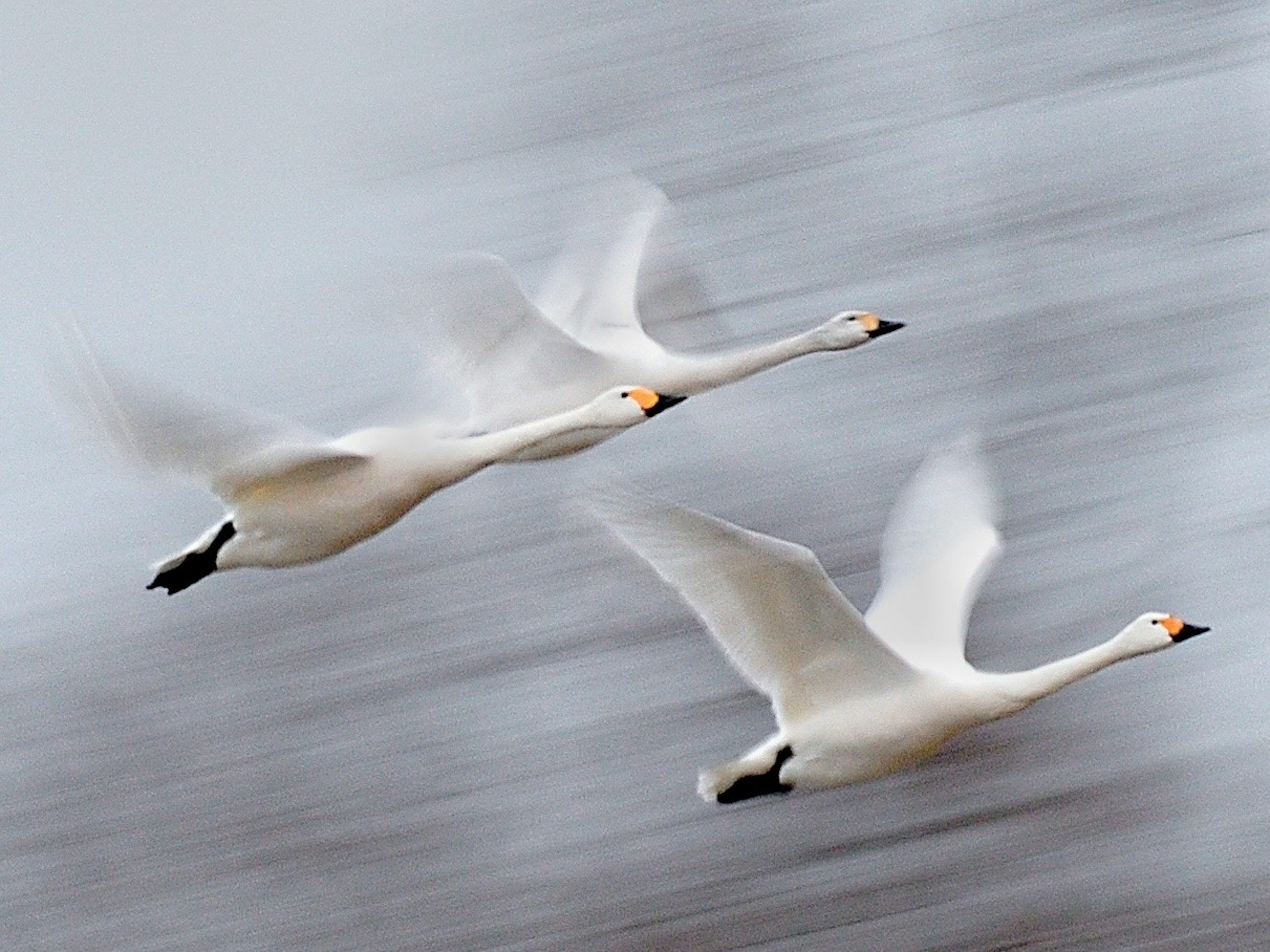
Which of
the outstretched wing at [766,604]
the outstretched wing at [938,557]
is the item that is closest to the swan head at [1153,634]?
the outstretched wing at [938,557]

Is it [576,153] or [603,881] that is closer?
[603,881]

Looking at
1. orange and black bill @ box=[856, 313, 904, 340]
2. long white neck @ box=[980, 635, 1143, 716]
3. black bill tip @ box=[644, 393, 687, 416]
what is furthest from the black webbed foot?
orange and black bill @ box=[856, 313, 904, 340]

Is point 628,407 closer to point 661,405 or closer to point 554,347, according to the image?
point 661,405

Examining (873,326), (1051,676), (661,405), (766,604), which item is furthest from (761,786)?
(873,326)

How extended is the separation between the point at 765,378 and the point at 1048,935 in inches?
81.5

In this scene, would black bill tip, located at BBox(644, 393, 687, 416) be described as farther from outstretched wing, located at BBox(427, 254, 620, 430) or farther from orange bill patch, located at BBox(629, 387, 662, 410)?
outstretched wing, located at BBox(427, 254, 620, 430)

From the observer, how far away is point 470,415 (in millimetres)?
6973

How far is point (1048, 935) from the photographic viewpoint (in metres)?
7.54

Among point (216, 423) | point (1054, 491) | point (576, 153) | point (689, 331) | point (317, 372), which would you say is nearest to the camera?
point (216, 423)

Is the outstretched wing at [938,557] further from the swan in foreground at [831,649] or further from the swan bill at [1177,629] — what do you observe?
the swan bill at [1177,629]

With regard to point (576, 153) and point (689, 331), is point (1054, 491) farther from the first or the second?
point (576, 153)

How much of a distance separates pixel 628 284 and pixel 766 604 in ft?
4.43

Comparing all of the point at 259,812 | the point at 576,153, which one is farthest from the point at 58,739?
the point at 576,153

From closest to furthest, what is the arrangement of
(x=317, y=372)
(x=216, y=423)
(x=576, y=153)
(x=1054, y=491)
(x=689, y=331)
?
(x=216, y=423)
(x=689, y=331)
(x=1054, y=491)
(x=317, y=372)
(x=576, y=153)
